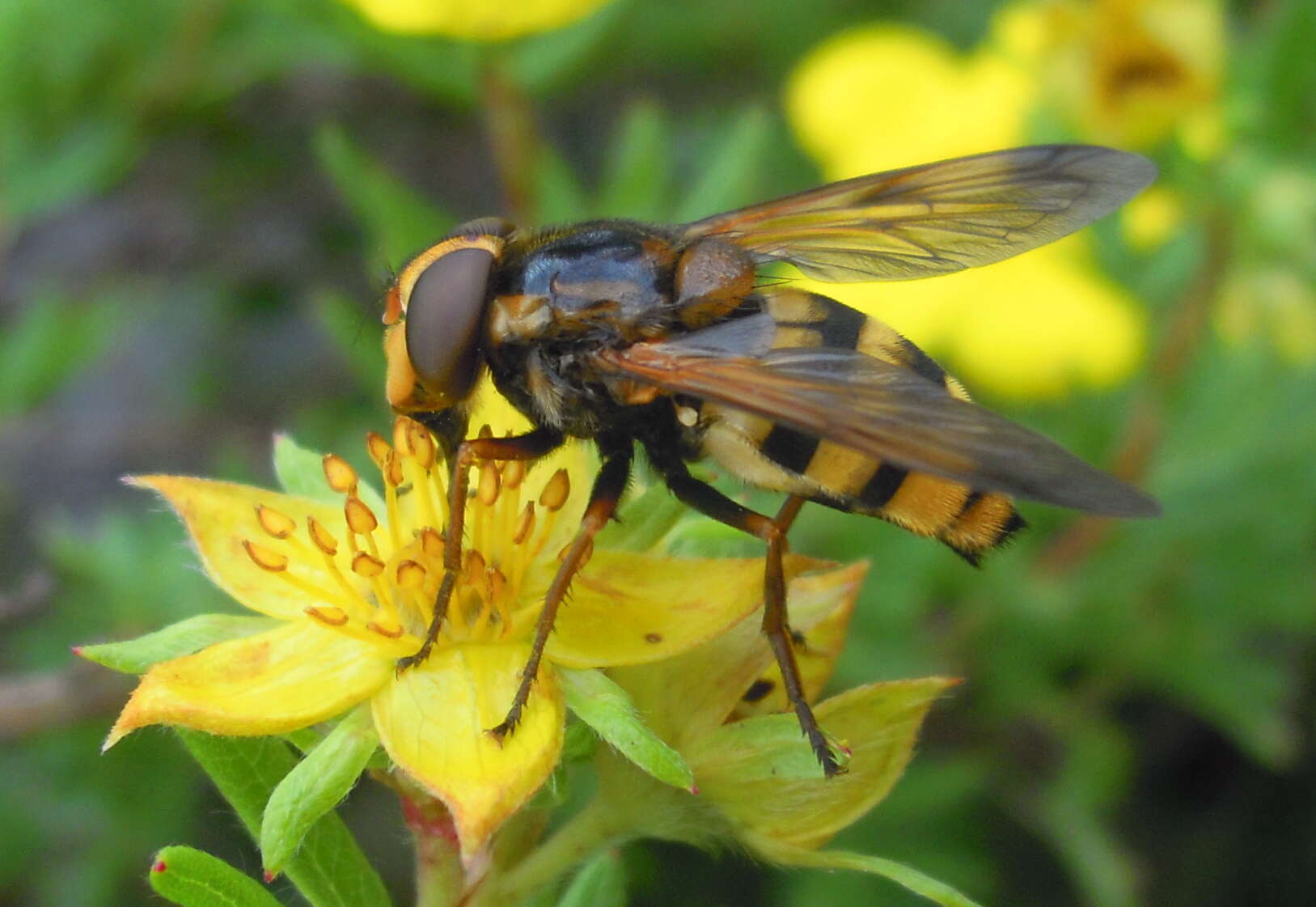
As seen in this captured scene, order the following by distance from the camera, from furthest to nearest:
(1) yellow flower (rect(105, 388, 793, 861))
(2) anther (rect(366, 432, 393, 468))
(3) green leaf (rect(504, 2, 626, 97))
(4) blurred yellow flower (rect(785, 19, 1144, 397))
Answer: (4) blurred yellow flower (rect(785, 19, 1144, 397)), (3) green leaf (rect(504, 2, 626, 97)), (2) anther (rect(366, 432, 393, 468)), (1) yellow flower (rect(105, 388, 793, 861))

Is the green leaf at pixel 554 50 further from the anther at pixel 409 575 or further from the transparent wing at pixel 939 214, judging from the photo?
the anther at pixel 409 575

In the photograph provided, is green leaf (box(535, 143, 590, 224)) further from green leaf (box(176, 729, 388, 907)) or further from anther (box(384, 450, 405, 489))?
green leaf (box(176, 729, 388, 907))

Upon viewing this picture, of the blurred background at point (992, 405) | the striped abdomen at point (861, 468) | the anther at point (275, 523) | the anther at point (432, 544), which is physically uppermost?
the striped abdomen at point (861, 468)

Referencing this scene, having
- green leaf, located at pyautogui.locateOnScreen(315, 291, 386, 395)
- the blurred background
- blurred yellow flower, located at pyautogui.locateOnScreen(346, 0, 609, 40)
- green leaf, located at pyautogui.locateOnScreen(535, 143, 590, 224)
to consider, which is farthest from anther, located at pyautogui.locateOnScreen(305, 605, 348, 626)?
green leaf, located at pyautogui.locateOnScreen(535, 143, 590, 224)

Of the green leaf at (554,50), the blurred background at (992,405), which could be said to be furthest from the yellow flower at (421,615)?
the green leaf at (554,50)

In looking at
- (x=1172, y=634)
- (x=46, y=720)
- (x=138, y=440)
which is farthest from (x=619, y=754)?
(x=138, y=440)

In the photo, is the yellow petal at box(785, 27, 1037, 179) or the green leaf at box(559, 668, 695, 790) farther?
the yellow petal at box(785, 27, 1037, 179)

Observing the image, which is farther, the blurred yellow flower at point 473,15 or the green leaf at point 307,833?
the blurred yellow flower at point 473,15
